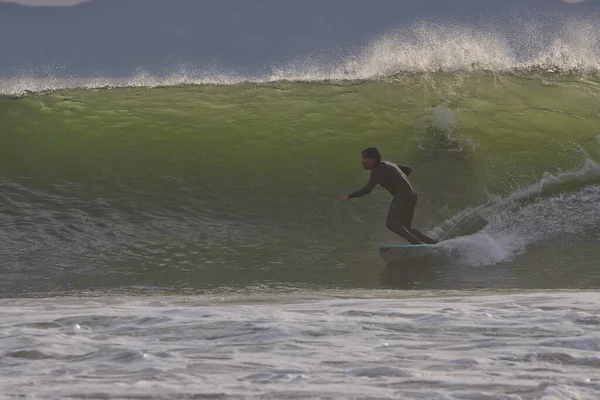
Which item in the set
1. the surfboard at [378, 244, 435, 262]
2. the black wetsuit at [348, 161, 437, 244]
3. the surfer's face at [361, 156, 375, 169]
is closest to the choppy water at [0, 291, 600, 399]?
the surfboard at [378, 244, 435, 262]

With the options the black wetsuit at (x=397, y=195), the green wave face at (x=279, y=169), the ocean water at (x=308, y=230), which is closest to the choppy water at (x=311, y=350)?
the ocean water at (x=308, y=230)

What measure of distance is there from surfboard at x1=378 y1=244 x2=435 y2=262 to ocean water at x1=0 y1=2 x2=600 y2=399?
86 mm

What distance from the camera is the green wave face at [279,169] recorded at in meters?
9.80

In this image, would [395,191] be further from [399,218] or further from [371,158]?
[371,158]

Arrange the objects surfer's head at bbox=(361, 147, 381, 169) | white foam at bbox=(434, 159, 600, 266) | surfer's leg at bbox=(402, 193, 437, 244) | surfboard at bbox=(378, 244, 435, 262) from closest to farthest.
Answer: surfboard at bbox=(378, 244, 435, 262)
white foam at bbox=(434, 159, 600, 266)
surfer's leg at bbox=(402, 193, 437, 244)
surfer's head at bbox=(361, 147, 381, 169)

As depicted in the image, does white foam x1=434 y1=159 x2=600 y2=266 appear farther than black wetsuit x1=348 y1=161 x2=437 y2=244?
No

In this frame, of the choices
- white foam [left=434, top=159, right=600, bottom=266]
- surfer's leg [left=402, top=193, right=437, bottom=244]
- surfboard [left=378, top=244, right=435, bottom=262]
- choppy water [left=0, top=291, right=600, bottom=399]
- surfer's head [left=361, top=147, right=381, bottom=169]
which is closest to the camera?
choppy water [left=0, top=291, right=600, bottom=399]

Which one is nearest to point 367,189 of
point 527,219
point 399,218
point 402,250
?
point 399,218

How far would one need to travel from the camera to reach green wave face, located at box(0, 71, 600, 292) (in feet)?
32.2

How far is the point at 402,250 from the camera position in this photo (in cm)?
915

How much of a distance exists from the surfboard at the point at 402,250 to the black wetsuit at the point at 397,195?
0.41 metres

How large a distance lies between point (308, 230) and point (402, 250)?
159 centimetres

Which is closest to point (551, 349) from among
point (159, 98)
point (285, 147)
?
point (285, 147)

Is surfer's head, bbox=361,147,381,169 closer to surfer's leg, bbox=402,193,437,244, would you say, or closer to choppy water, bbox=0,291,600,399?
surfer's leg, bbox=402,193,437,244
